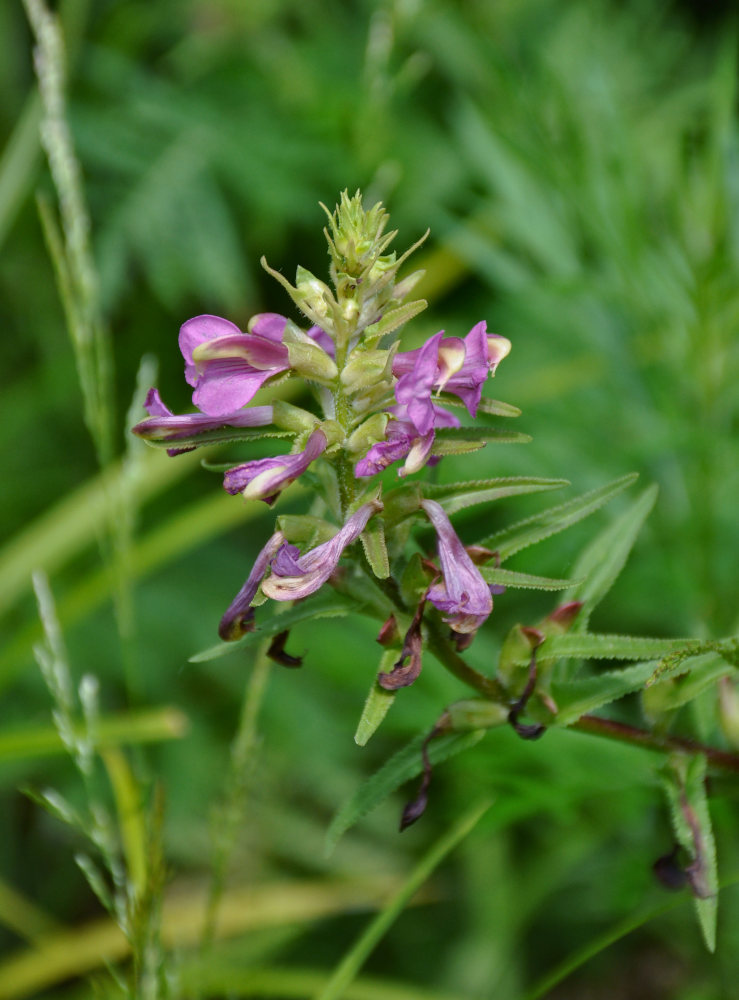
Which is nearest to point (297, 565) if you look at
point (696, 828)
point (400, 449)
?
point (400, 449)

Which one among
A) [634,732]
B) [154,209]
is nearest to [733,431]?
[634,732]

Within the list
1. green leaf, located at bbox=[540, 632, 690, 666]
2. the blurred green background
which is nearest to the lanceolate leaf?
green leaf, located at bbox=[540, 632, 690, 666]

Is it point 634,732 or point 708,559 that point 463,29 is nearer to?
point 708,559

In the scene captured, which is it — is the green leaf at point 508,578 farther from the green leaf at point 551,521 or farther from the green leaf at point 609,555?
the green leaf at point 609,555

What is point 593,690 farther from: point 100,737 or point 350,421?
point 100,737

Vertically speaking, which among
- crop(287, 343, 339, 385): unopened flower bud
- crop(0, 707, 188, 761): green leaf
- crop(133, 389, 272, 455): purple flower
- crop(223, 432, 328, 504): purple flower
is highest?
crop(287, 343, 339, 385): unopened flower bud

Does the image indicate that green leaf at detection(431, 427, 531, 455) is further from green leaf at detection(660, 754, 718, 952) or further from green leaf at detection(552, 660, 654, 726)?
green leaf at detection(660, 754, 718, 952)

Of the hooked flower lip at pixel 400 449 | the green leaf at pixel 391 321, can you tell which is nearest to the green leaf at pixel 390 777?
the hooked flower lip at pixel 400 449
